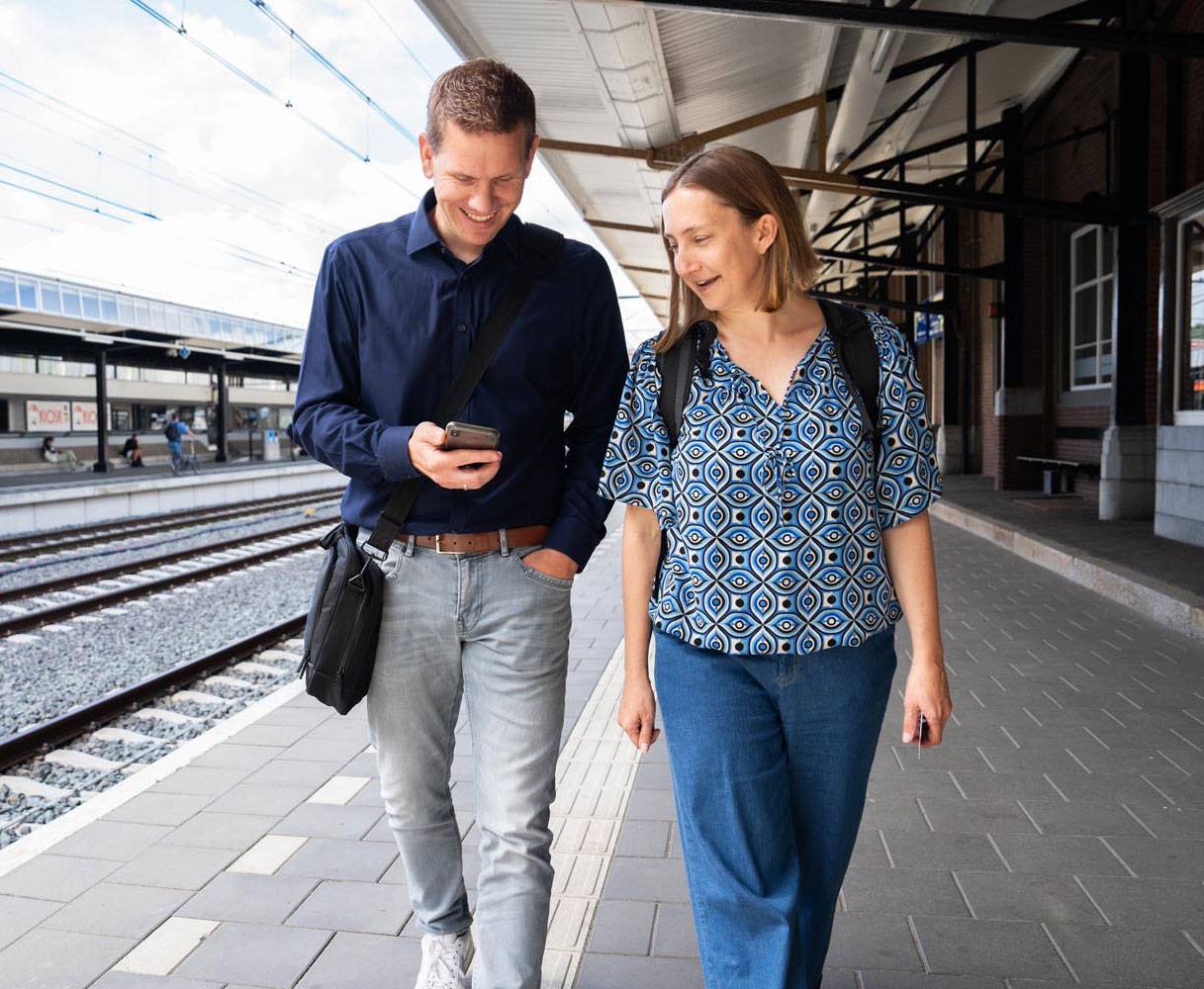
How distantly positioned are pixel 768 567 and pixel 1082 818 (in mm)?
2504

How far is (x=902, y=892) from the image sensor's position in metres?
3.17

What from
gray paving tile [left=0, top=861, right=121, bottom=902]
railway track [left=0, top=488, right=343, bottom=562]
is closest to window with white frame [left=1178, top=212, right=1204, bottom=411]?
gray paving tile [left=0, top=861, right=121, bottom=902]

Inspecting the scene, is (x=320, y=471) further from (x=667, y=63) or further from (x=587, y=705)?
(x=587, y=705)

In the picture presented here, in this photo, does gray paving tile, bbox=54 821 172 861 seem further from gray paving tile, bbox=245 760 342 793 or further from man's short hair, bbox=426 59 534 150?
man's short hair, bbox=426 59 534 150

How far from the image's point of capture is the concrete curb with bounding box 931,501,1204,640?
6.64 metres

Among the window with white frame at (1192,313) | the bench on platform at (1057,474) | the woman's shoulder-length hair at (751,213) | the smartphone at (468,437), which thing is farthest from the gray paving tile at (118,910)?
the bench on platform at (1057,474)

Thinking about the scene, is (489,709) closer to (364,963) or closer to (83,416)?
(364,963)

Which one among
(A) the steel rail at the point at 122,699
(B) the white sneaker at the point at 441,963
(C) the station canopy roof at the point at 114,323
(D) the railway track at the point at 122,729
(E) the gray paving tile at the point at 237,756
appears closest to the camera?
(B) the white sneaker at the point at 441,963

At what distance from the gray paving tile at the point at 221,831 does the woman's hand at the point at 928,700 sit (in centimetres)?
248

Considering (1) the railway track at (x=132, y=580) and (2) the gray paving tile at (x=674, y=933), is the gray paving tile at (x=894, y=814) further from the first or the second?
(1) the railway track at (x=132, y=580)

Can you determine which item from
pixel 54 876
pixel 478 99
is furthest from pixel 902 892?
pixel 54 876

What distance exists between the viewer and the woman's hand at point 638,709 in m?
2.13

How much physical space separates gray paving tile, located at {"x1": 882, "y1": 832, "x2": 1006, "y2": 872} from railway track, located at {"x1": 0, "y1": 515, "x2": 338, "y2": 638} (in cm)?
734

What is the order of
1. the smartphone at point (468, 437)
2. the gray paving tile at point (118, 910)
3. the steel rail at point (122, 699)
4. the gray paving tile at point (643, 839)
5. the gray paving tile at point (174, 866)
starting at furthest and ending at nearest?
the steel rail at point (122, 699) < the gray paving tile at point (643, 839) < the gray paving tile at point (174, 866) < the gray paving tile at point (118, 910) < the smartphone at point (468, 437)
